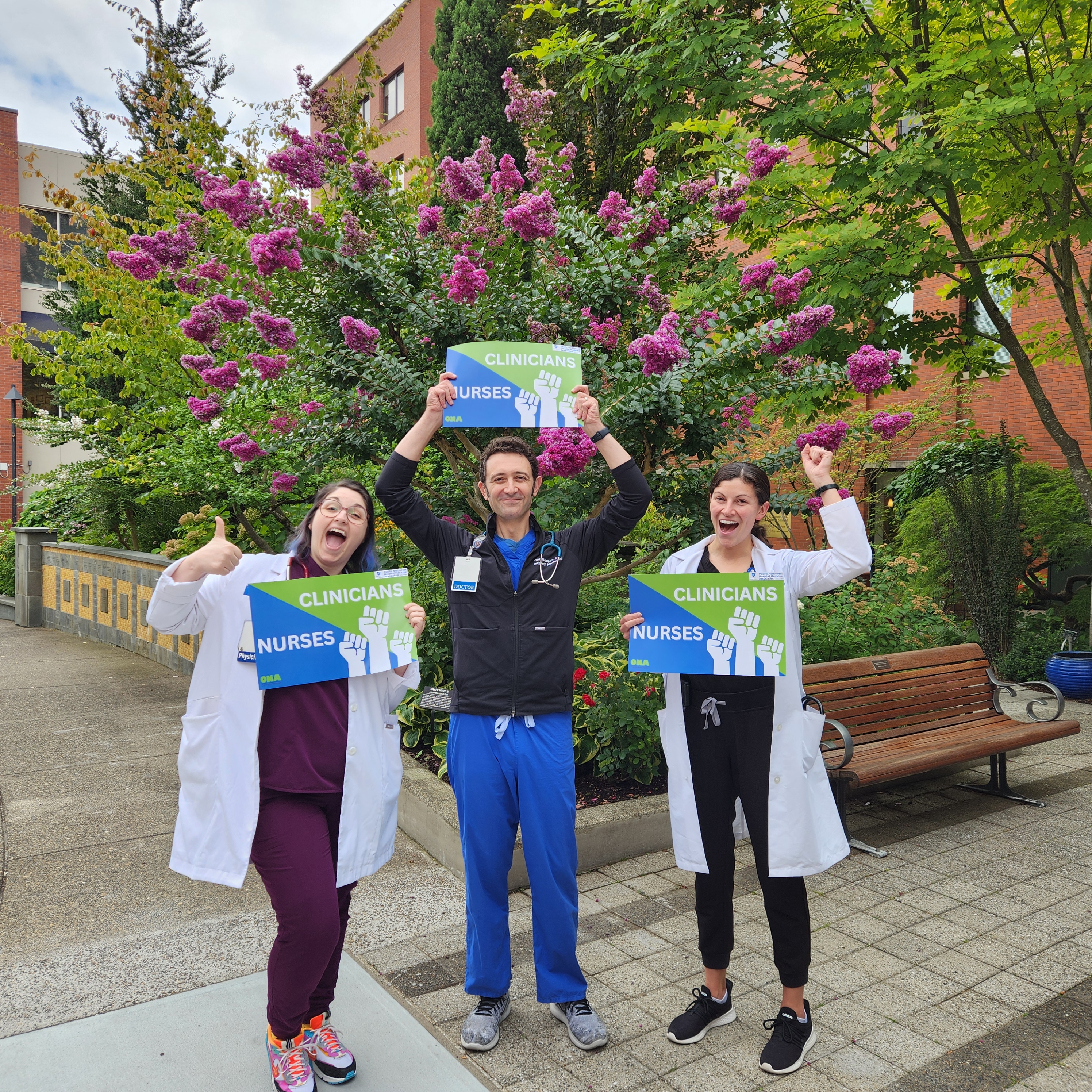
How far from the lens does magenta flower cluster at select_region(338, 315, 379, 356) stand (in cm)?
451

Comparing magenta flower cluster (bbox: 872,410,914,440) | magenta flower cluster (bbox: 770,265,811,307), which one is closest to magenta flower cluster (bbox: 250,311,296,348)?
magenta flower cluster (bbox: 770,265,811,307)

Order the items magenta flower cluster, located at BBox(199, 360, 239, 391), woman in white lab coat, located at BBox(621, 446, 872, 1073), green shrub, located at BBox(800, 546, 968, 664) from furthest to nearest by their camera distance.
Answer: green shrub, located at BBox(800, 546, 968, 664) < magenta flower cluster, located at BBox(199, 360, 239, 391) < woman in white lab coat, located at BBox(621, 446, 872, 1073)

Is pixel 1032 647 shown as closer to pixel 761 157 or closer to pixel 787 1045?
pixel 761 157

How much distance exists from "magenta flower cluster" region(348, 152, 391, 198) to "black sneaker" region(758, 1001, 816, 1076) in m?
4.47

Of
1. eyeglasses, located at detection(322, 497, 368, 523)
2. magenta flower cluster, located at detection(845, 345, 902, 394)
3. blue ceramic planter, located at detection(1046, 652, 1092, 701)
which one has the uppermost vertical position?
magenta flower cluster, located at detection(845, 345, 902, 394)

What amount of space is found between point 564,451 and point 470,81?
15574 mm

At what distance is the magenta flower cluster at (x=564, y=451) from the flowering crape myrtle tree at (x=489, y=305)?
0.29m

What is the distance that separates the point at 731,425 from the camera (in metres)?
4.88

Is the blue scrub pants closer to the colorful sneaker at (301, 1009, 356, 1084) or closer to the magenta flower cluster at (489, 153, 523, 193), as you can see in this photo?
the colorful sneaker at (301, 1009, 356, 1084)

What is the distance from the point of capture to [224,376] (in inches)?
211

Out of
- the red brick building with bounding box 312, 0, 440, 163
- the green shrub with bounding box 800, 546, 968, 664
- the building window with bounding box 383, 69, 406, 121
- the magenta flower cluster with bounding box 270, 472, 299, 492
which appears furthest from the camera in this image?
the building window with bounding box 383, 69, 406, 121

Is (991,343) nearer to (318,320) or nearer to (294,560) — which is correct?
(318,320)

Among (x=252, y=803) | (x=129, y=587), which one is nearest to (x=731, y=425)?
A: (x=252, y=803)

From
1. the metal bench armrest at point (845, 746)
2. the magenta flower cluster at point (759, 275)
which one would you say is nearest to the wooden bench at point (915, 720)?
the metal bench armrest at point (845, 746)
